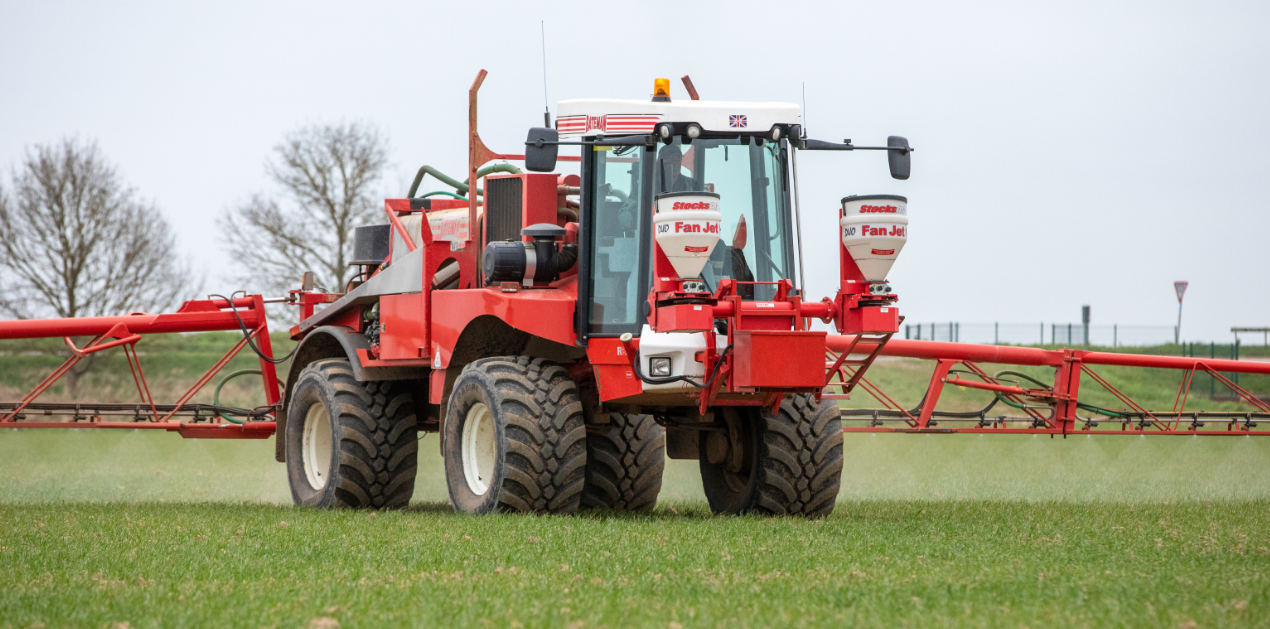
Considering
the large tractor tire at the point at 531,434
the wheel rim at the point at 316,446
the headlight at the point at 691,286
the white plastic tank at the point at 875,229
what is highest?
the white plastic tank at the point at 875,229

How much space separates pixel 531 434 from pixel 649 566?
7.58 feet

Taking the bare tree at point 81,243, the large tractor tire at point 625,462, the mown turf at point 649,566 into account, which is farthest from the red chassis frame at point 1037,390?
the bare tree at point 81,243

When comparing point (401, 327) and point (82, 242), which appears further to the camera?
point (82, 242)

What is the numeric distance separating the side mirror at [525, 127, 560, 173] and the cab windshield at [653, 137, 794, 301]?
82 centimetres

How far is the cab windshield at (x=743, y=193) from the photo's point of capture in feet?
28.9

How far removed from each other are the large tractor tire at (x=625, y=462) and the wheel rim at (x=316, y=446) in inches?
101

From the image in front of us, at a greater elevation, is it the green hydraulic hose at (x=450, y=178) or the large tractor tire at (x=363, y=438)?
the green hydraulic hose at (x=450, y=178)

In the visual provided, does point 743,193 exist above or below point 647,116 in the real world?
below

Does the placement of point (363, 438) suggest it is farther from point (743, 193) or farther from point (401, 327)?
point (743, 193)

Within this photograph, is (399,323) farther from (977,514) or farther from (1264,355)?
(1264,355)

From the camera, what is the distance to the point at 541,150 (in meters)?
8.30

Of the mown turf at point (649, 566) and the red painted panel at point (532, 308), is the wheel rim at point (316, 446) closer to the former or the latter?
the mown turf at point (649, 566)

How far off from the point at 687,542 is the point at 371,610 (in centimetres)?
246

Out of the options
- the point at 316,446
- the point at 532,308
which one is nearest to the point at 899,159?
the point at 532,308
